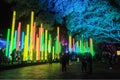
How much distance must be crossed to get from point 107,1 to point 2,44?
20.0 m

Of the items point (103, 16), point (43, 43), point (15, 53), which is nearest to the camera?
point (15, 53)

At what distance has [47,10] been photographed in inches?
1225

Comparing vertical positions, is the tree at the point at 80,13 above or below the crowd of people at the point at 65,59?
above

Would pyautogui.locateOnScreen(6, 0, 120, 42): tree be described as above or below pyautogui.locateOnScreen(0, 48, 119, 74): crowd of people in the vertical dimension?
above

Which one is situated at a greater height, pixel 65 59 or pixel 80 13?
pixel 80 13

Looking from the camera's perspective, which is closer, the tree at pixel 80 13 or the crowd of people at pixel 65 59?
the crowd of people at pixel 65 59

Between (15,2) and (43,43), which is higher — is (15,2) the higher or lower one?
the higher one

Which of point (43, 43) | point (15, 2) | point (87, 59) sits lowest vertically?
point (87, 59)

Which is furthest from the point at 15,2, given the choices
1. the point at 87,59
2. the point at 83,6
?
the point at 87,59

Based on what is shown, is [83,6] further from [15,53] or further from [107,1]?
[15,53]

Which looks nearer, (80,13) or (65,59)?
(65,59)

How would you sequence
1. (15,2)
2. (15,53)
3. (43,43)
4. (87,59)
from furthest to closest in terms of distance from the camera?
(43,43) < (15,2) < (15,53) < (87,59)

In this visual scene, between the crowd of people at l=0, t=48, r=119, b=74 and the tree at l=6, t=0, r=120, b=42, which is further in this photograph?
the tree at l=6, t=0, r=120, b=42

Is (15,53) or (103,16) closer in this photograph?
(15,53)
